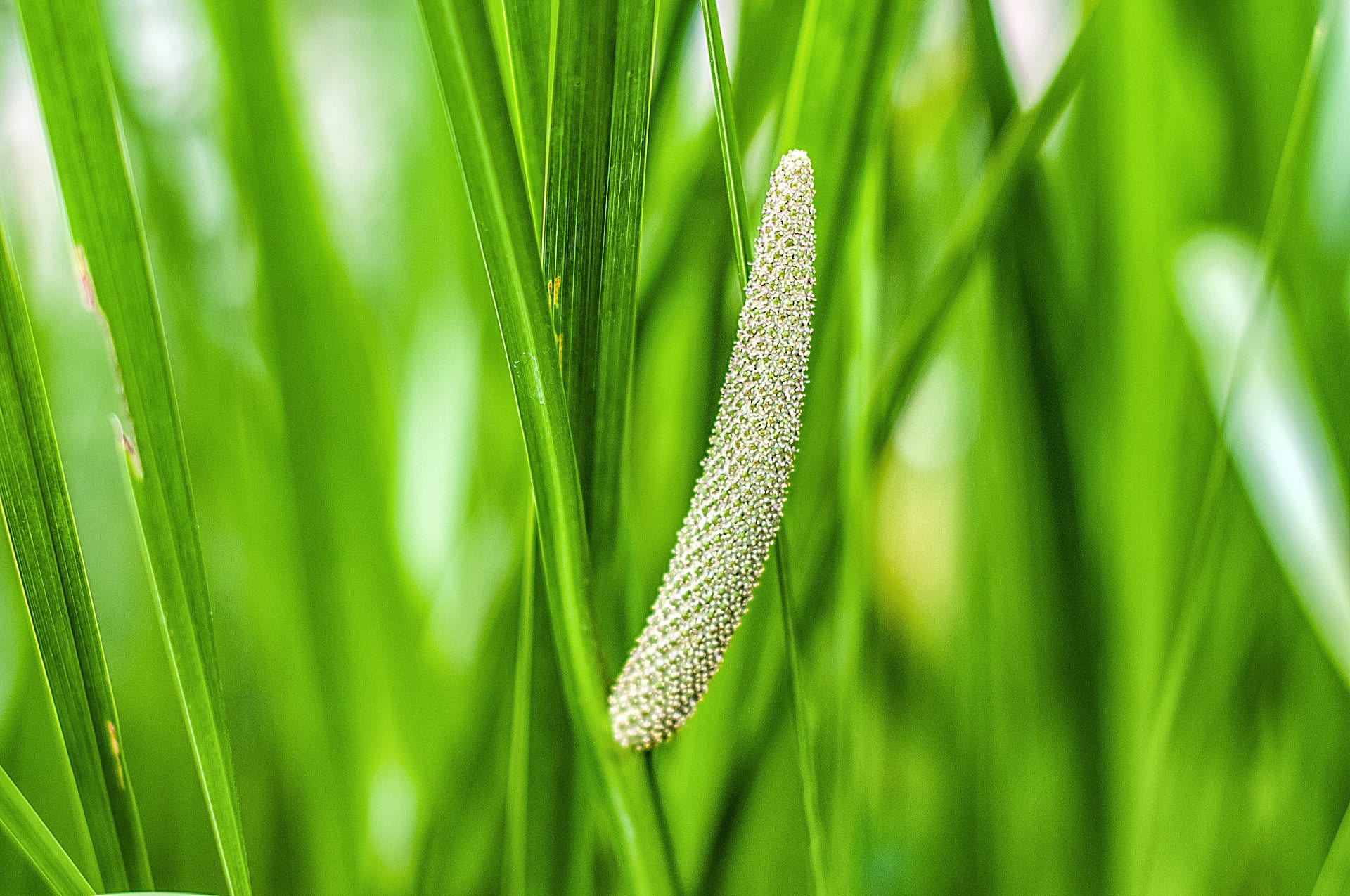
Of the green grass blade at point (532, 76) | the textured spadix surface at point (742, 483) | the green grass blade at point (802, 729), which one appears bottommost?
the green grass blade at point (802, 729)

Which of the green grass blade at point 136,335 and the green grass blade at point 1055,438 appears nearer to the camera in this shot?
the green grass blade at point 136,335

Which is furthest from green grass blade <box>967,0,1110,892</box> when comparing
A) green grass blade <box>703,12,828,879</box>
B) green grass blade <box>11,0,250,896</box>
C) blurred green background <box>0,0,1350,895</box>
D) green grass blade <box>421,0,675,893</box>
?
green grass blade <box>11,0,250,896</box>

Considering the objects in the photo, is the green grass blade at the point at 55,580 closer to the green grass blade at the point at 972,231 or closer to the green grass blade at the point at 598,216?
the green grass blade at the point at 598,216

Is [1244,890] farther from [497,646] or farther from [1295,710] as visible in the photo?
[497,646]

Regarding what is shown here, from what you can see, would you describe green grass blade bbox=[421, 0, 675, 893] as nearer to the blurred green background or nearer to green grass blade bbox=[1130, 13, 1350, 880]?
the blurred green background

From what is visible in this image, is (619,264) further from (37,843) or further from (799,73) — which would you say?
(37,843)

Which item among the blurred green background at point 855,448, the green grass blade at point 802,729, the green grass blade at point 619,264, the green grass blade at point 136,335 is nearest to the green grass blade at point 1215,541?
the blurred green background at point 855,448

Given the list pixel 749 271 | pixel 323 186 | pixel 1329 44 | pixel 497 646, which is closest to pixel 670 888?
pixel 497 646

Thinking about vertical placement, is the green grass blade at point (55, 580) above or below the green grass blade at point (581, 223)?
below
